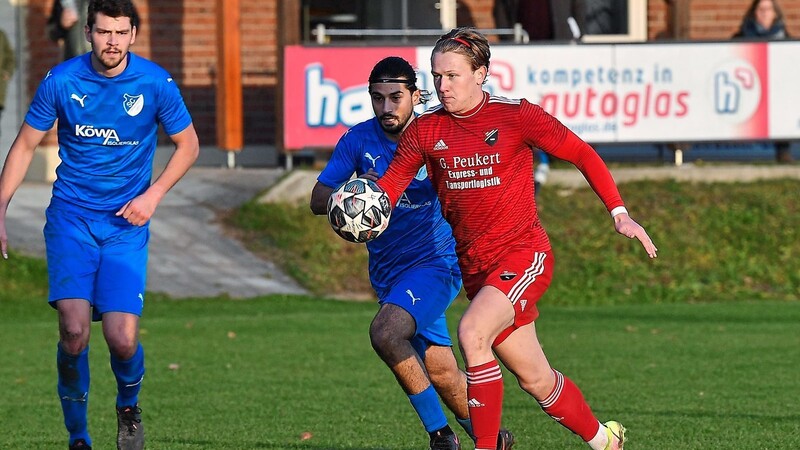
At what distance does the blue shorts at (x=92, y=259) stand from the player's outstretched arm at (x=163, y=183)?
148mm

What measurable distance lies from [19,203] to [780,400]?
11.3 m

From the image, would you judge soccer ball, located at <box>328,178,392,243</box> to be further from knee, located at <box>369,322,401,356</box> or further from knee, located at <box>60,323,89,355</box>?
knee, located at <box>60,323,89,355</box>

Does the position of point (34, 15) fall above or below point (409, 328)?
above

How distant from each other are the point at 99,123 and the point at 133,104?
197 mm

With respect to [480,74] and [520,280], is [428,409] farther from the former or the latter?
[480,74]

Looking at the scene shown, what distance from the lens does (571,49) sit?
18578mm

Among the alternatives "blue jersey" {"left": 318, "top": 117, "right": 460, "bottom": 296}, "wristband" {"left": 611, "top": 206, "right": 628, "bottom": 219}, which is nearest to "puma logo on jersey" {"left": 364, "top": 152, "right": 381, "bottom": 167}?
"blue jersey" {"left": 318, "top": 117, "right": 460, "bottom": 296}

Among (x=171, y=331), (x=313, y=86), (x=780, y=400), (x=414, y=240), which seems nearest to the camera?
(x=414, y=240)

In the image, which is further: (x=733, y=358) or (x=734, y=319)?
(x=734, y=319)

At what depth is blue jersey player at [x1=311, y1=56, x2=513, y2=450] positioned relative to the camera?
7348mm

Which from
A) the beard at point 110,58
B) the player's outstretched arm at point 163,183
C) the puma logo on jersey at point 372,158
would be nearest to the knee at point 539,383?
the puma logo on jersey at point 372,158

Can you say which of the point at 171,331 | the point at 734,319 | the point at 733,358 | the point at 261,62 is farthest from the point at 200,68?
the point at 733,358

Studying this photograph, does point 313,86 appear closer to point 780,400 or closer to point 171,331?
point 171,331

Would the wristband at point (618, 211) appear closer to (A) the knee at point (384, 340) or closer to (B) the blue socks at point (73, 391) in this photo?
(A) the knee at point (384, 340)
